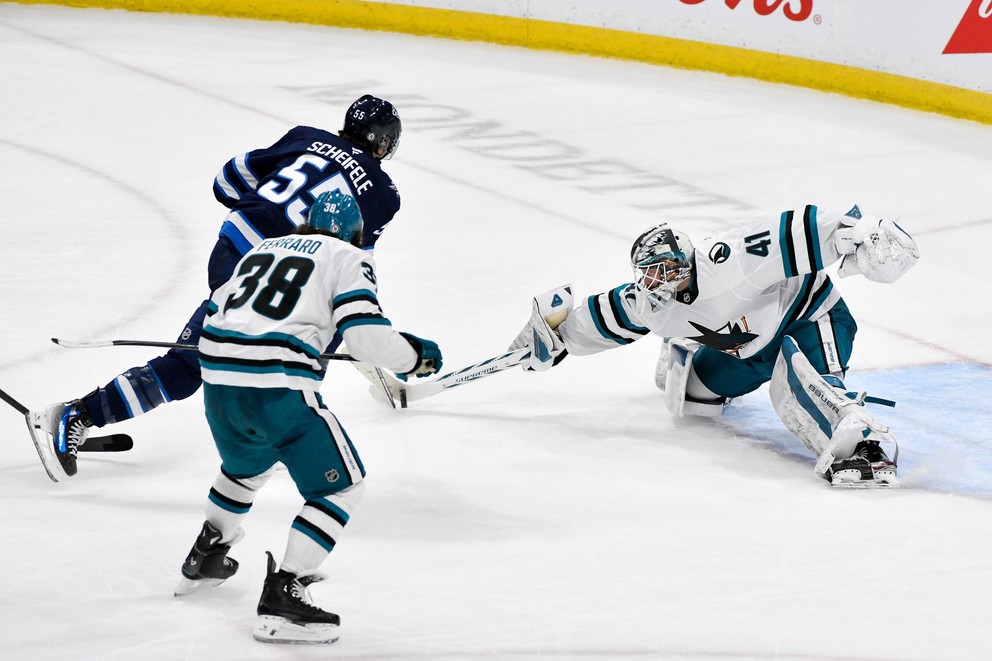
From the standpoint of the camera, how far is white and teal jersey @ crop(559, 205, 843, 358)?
3838mm

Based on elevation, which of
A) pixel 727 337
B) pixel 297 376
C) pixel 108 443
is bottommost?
pixel 108 443

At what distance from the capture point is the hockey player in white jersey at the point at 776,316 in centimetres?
375

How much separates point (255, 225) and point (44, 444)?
2.58 ft

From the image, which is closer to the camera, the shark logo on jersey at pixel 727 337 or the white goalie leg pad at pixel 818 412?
the white goalie leg pad at pixel 818 412

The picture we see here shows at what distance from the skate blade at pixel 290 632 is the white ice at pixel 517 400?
3cm

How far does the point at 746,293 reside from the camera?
3902 mm

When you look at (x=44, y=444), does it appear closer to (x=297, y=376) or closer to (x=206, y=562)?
(x=206, y=562)

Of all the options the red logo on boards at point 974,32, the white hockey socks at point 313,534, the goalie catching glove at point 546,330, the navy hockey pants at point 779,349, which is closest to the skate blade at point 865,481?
the navy hockey pants at point 779,349

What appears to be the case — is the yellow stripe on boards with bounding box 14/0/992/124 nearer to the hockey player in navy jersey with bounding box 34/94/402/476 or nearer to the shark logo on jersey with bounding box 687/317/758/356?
the shark logo on jersey with bounding box 687/317/758/356

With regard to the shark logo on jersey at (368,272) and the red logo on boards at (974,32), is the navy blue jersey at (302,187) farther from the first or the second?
the red logo on boards at (974,32)

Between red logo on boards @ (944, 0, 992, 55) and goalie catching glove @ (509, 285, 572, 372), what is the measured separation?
4.13 metres

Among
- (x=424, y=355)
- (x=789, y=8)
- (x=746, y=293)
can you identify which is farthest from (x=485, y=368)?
(x=789, y=8)

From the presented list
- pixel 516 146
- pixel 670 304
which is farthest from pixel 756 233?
pixel 516 146

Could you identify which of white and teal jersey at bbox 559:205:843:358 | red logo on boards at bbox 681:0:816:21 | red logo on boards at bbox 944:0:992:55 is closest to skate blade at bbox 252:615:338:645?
white and teal jersey at bbox 559:205:843:358
